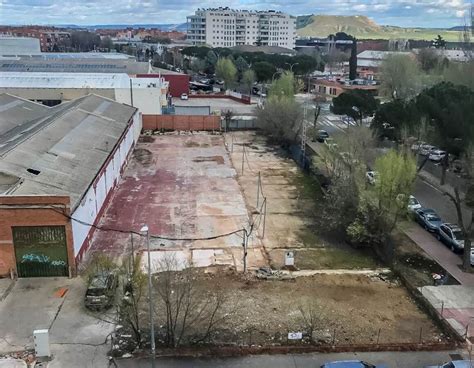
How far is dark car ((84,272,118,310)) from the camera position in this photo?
18.4 meters

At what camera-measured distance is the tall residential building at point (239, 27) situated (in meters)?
176

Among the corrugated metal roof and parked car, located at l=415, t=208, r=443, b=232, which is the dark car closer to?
parked car, located at l=415, t=208, r=443, b=232

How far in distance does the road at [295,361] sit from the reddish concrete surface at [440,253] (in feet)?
20.5

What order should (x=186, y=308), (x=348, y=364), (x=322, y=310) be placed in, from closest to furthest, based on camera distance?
(x=348, y=364) < (x=186, y=308) < (x=322, y=310)

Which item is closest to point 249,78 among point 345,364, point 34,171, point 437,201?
point 437,201

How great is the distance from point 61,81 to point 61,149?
30.1m

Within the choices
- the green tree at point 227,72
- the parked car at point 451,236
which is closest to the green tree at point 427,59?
the green tree at point 227,72

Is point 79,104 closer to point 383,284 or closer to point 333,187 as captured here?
point 333,187

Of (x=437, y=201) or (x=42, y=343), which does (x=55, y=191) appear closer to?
(x=42, y=343)

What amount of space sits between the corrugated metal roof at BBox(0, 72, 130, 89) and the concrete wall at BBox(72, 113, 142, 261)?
15867 millimetres

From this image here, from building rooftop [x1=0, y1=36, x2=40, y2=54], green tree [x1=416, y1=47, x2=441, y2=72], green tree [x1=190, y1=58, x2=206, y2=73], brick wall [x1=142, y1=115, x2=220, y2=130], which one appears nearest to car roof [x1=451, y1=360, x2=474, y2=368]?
brick wall [x1=142, y1=115, x2=220, y2=130]

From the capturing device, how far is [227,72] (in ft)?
291

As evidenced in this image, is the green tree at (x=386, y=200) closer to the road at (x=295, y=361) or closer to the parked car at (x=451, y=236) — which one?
the parked car at (x=451, y=236)

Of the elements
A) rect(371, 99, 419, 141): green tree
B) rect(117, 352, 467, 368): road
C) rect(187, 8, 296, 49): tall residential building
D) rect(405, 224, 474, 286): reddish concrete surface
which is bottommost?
rect(117, 352, 467, 368): road
